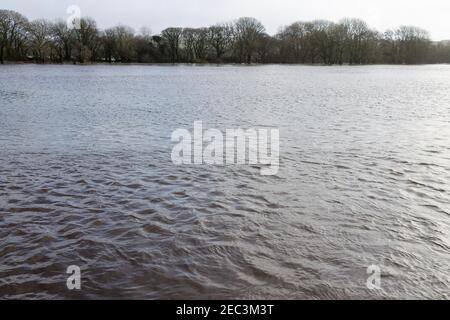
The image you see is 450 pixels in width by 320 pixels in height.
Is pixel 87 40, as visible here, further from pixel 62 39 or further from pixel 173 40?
pixel 173 40

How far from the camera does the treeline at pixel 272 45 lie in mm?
142375

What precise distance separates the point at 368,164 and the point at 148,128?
9384mm

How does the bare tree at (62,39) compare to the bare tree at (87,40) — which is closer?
the bare tree at (62,39)

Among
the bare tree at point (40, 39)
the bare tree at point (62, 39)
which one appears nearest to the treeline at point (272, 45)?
the bare tree at point (62, 39)

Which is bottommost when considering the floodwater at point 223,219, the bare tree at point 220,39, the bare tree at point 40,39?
the floodwater at point 223,219

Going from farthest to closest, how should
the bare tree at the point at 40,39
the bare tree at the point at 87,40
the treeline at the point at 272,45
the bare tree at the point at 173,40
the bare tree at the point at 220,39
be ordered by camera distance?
the bare tree at the point at 220,39
the bare tree at the point at 173,40
the treeline at the point at 272,45
the bare tree at the point at 87,40
the bare tree at the point at 40,39

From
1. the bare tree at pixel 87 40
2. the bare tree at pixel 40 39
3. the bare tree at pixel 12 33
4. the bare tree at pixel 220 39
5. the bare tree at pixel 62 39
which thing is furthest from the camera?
the bare tree at pixel 220 39

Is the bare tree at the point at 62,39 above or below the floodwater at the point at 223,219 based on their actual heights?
above

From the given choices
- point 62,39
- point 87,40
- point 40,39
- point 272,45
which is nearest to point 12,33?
point 40,39

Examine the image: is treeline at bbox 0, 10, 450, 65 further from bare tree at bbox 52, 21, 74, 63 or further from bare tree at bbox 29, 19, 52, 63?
bare tree at bbox 29, 19, 52, 63

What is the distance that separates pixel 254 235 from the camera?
6855 millimetres

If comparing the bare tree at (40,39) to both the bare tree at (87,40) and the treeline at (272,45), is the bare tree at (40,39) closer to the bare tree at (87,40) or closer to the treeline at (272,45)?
the bare tree at (87,40)
